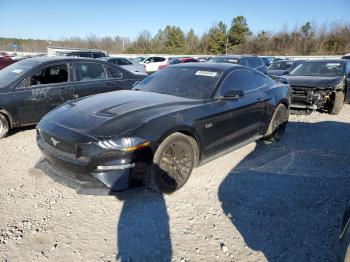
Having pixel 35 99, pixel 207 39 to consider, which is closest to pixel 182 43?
pixel 207 39

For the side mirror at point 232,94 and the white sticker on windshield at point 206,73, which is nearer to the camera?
the side mirror at point 232,94

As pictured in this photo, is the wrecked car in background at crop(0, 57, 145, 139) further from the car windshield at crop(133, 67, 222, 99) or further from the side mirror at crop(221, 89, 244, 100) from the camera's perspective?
the side mirror at crop(221, 89, 244, 100)

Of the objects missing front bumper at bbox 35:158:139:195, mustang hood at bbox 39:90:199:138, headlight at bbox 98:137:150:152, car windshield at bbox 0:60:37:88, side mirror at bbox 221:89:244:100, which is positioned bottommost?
missing front bumper at bbox 35:158:139:195

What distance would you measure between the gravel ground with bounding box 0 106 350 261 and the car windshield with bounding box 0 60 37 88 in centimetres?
176

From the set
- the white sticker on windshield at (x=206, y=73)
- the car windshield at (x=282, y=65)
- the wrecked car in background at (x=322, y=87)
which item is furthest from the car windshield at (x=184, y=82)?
the car windshield at (x=282, y=65)

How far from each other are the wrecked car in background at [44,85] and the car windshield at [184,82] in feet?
6.63

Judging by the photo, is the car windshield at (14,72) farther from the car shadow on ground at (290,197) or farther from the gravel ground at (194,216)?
the car shadow on ground at (290,197)

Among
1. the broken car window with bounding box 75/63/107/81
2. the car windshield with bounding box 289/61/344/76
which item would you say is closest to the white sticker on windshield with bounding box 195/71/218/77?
the broken car window with bounding box 75/63/107/81

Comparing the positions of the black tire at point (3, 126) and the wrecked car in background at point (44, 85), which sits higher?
the wrecked car in background at point (44, 85)

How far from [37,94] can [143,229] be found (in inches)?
162

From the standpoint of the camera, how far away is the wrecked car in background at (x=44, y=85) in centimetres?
580

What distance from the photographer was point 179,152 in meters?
3.75

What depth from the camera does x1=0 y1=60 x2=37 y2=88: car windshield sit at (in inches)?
233

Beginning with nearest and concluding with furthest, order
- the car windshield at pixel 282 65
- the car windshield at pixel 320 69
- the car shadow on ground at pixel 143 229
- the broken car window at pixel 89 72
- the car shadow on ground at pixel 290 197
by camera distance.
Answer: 1. the car shadow on ground at pixel 143 229
2. the car shadow on ground at pixel 290 197
3. the broken car window at pixel 89 72
4. the car windshield at pixel 320 69
5. the car windshield at pixel 282 65
